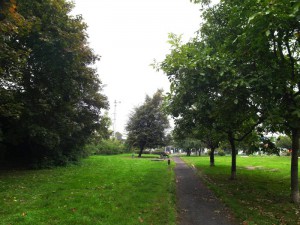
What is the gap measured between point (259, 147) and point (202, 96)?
9287 mm

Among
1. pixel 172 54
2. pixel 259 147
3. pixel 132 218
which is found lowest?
pixel 132 218

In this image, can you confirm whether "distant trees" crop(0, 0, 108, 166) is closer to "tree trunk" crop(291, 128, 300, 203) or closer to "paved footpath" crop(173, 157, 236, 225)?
"paved footpath" crop(173, 157, 236, 225)

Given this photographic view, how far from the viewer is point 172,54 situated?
10781mm

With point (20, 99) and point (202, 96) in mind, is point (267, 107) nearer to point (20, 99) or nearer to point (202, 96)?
point (202, 96)

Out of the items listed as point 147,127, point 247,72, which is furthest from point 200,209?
point 147,127

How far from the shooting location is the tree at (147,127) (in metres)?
44.6

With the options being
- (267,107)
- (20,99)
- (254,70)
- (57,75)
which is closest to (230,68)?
(254,70)

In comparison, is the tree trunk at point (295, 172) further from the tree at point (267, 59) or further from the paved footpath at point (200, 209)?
the paved footpath at point (200, 209)

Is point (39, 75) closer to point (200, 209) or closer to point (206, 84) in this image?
point (206, 84)

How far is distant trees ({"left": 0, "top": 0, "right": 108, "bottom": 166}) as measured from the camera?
12.7 metres

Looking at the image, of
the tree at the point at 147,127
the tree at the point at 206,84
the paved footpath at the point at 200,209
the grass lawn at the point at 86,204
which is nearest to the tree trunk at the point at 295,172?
the tree at the point at 206,84

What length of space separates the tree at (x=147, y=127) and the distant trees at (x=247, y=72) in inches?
1315

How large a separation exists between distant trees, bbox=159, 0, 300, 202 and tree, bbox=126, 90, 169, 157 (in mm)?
33400

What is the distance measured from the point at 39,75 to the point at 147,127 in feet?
94.4
